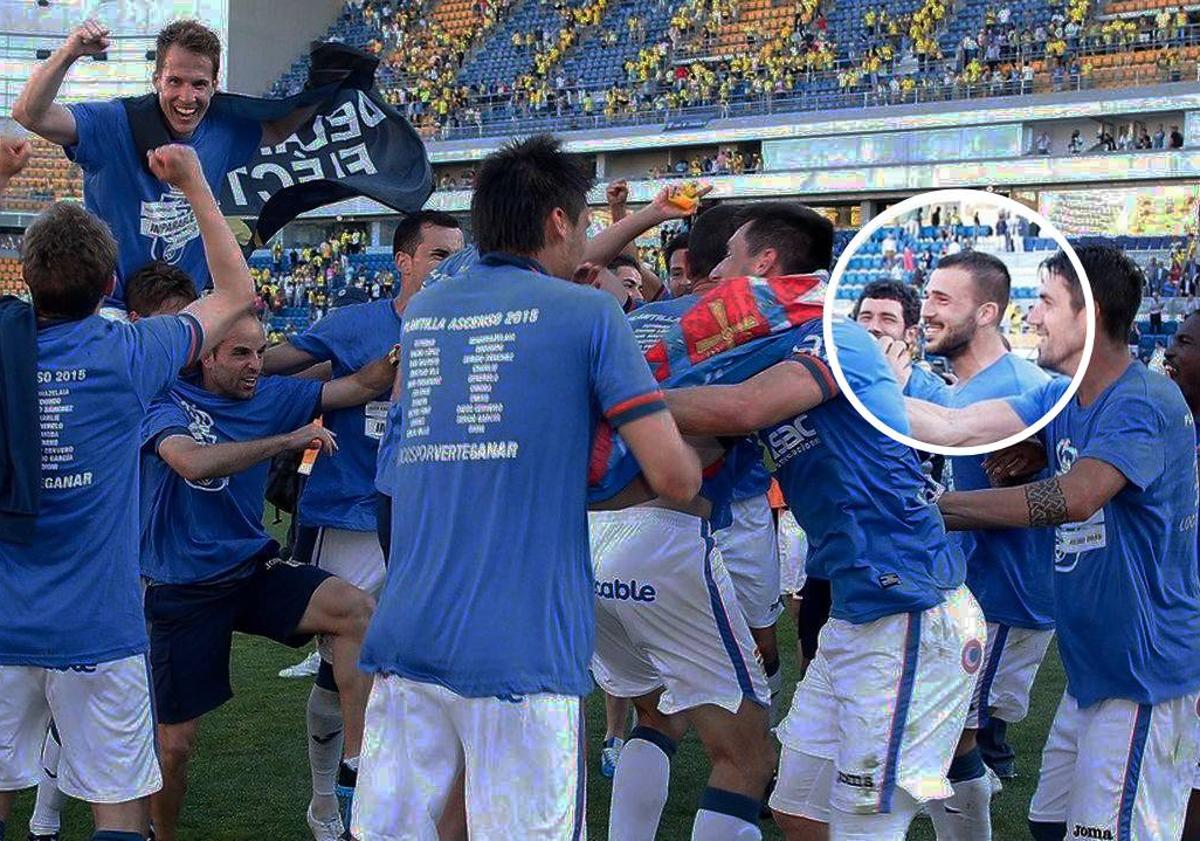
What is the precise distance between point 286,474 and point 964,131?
31.0 metres

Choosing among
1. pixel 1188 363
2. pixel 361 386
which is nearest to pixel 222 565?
pixel 361 386

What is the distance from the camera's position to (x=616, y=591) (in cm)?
481

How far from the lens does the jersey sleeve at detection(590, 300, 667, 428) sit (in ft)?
10.5

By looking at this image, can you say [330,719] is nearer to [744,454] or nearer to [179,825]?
[179,825]

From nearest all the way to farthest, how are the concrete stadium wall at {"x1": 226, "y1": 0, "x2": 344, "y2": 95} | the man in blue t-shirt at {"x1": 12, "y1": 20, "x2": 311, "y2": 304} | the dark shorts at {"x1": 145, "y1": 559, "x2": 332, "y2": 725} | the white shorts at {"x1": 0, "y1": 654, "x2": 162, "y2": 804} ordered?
the white shorts at {"x1": 0, "y1": 654, "x2": 162, "y2": 804}, the dark shorts at {"x1": 145, "y1": 559, "x2": 332, "y2": 725}, the man in blue t-shirt at {"x1": 12, "y1": 20, "x2": 311, "y2": 304}, the concrete stadium wall at {"x1": 226, "y1": 0, "x2": 344, "y2": 95}

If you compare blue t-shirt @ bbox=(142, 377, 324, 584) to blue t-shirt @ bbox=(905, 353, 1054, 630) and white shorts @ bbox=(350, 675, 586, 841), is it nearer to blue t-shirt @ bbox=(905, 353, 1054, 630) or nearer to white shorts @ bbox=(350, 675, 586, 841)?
white shorts @ bbox=(350, 675, 586, 841)

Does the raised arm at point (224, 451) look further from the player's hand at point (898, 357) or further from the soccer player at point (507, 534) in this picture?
the player's hand at point (898, 357)

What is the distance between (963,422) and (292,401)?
120 inches

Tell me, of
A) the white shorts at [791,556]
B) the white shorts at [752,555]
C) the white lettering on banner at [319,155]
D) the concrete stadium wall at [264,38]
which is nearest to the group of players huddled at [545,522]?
the white lettering on banner at [319,155]

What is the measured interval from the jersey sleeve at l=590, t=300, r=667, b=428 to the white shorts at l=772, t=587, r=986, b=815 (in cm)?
122

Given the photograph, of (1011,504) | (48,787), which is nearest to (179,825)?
(48,787)

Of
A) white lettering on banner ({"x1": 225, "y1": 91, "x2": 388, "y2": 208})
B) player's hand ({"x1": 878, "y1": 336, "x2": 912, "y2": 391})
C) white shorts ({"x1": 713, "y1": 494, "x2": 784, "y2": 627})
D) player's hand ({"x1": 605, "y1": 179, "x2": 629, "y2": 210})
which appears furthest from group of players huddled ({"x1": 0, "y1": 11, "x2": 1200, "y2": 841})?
white shorts ({"x1": 713, "y1": 494, "x2": 784, "y2": 627})

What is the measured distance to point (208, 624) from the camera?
5277mm

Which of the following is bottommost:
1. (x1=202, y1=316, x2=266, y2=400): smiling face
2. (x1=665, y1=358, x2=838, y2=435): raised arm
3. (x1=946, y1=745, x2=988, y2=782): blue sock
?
(x1=946, y1=745, x2=988, y2=782): blue sock
